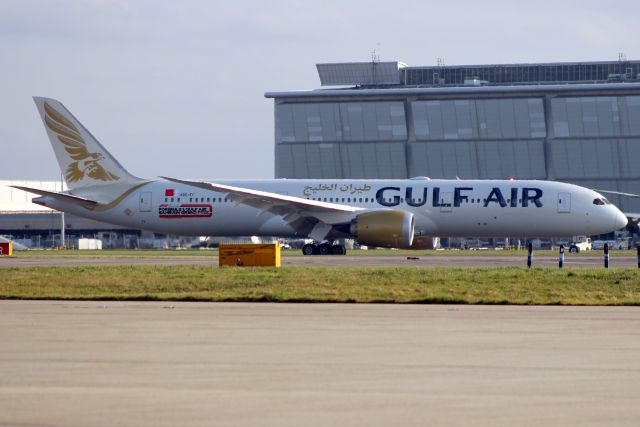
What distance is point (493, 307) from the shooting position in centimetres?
2231

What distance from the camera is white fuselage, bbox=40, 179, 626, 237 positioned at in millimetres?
50750

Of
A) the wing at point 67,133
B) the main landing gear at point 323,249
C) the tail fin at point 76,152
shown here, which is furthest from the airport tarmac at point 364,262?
the wing at point 67,133

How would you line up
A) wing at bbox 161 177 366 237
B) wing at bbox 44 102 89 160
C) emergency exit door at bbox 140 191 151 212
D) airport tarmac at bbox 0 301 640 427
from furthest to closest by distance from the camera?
wing at bbox 44 102 89 160, emergency exit door at bbox 140 191 151 212, wing at bbox 161 177 366 237, airport tarmac at bbox 0 301 640 427

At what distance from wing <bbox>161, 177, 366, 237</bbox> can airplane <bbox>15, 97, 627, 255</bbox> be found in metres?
0.04

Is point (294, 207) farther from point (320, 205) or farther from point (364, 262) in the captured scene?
point (364, 262)

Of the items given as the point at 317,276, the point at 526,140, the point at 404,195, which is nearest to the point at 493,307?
the point at 317,276

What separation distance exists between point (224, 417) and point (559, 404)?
119 inches

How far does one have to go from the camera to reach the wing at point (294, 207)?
48.4 metres

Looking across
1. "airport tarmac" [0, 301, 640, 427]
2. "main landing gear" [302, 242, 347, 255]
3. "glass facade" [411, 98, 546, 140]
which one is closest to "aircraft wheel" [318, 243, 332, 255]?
"main landing gear" [302, 242, 347, 255]

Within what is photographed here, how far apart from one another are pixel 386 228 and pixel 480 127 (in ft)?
181

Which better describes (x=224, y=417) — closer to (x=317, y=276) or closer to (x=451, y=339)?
(x=451, y=339)

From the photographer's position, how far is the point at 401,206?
168ft

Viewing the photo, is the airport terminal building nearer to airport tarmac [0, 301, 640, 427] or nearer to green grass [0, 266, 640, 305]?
green grass [0, 266, 640, 305]

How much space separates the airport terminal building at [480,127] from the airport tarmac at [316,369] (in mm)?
80875
